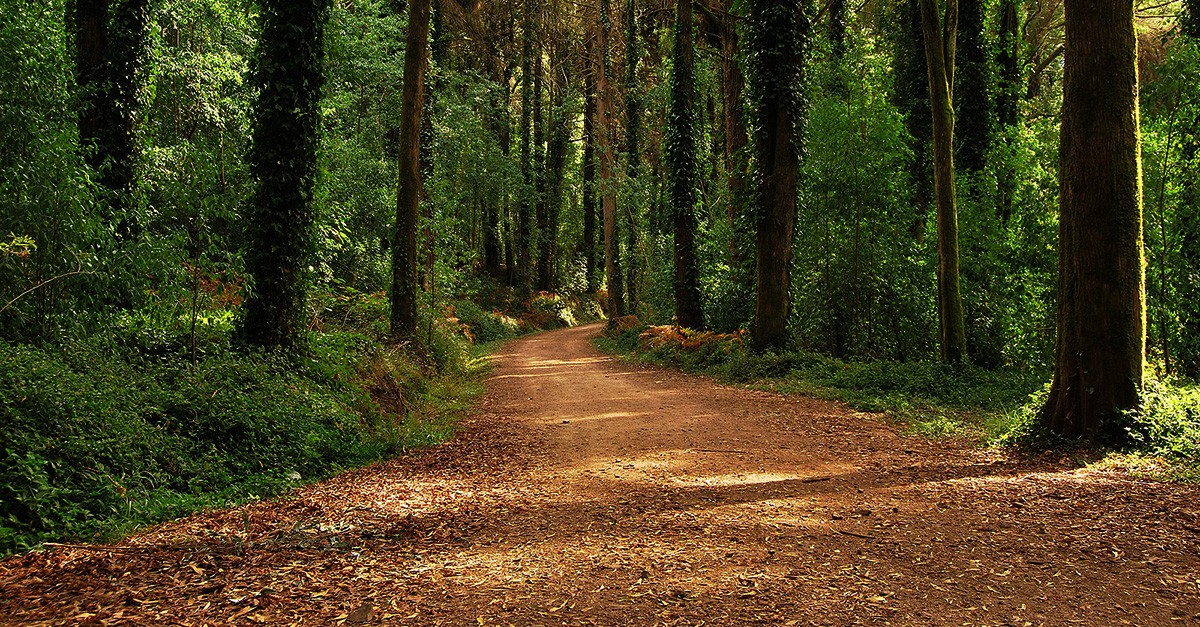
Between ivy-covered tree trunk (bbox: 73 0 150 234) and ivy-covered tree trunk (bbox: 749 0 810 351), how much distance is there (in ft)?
36.9

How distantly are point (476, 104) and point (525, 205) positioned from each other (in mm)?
5637

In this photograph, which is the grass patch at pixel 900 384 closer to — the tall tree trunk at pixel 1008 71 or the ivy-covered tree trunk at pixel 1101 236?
the ivy-covered tree trunk at pixel 1101 236

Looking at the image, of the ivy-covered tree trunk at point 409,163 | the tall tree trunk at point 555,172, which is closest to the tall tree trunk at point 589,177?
the tall tree trunk at point 555,172

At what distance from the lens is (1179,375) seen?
12.2 m

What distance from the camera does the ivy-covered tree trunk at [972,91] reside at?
16281 millimetres

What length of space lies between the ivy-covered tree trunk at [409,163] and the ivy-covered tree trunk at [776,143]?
715 cm

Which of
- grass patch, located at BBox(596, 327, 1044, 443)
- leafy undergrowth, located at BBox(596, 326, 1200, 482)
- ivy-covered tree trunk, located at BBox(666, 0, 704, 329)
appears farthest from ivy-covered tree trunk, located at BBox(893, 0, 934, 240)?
grass patch, located at BBox(596, 327, 1044, 443)

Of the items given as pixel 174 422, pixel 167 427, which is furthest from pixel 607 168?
pixel 167 427

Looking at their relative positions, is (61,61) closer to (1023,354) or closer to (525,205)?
(1023,354)

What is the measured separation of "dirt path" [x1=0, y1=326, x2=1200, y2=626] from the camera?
3.30 metres

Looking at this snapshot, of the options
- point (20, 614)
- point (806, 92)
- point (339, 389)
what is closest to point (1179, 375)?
point (806, 92)

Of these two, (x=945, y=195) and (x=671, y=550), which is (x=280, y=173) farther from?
(x=945, y=195)

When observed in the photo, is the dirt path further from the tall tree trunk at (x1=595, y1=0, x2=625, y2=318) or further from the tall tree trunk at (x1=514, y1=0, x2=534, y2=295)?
the tall tree trunk at (x1=514, y1=0, x2=534, y2=295)

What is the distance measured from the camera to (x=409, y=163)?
13.6 metres
